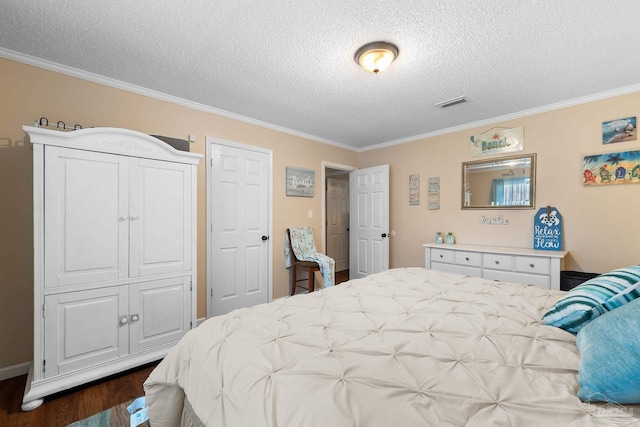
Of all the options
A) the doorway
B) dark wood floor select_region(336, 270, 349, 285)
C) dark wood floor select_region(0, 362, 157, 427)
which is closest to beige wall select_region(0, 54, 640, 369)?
dark wood floor select_region(0, 362, 157, 427)

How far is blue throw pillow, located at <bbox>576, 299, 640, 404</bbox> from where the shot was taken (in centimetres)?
74

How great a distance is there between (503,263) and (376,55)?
2.56 metres

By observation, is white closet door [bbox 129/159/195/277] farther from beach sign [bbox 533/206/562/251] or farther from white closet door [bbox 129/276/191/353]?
beach sign [bbox 533/206/562/251]

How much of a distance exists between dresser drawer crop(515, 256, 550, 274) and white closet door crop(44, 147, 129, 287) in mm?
3755

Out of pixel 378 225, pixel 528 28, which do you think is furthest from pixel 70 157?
pixel 378 225

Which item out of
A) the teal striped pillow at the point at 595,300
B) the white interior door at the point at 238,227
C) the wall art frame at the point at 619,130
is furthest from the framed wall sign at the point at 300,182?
the wall art frame at the point at 619,130

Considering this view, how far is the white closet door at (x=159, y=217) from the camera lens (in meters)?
2.25

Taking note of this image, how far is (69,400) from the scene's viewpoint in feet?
6.27

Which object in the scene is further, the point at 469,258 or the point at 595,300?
the point at 469,258

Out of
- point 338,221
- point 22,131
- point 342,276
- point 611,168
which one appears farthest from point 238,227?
point 611,168

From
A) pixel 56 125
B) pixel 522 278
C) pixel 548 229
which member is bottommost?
pixel 522 278

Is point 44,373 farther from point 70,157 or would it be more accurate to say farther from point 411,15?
point 411,15

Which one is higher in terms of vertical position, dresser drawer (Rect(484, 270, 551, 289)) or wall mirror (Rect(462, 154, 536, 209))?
wall mirror (Rect(462, 154, 536, 209))

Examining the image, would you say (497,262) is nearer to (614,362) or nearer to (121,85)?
(614,362)
